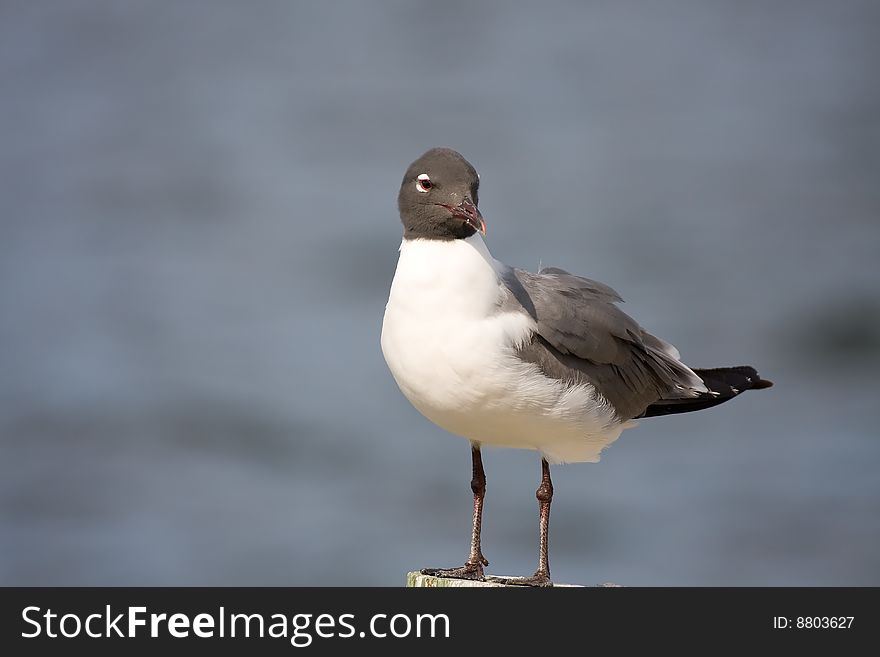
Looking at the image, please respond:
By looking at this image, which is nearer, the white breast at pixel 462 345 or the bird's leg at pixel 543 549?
the white breast at pixel 462 345

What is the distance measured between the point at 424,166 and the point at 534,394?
1282 millimetres

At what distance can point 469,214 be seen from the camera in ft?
22.1

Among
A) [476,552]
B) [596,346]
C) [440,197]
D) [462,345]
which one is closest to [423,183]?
[440,197]

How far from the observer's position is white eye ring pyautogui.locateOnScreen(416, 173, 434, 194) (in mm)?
6859

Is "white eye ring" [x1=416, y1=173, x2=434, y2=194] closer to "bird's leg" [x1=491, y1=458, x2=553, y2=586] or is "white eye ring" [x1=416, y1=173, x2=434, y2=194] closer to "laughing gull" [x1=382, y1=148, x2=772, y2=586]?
"laughing gull" [x1=382, y1=148, x2=772, y2=586]

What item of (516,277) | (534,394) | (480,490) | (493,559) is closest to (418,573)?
(480,490)

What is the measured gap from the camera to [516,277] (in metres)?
7.27

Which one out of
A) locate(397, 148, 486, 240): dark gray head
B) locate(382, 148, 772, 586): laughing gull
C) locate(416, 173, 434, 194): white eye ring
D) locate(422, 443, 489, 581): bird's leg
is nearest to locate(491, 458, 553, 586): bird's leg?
locate(382, 148, 772, 586): laughing gull

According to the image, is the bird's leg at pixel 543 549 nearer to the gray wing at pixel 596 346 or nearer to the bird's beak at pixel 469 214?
the gray wing at pixel 596 346

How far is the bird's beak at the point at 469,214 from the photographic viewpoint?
22.0ft

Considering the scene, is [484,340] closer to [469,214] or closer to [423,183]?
[469,214]

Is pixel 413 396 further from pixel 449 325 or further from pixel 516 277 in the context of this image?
pixel 516 277

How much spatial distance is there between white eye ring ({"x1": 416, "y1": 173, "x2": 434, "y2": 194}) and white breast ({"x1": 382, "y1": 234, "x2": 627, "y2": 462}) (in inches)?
10.6

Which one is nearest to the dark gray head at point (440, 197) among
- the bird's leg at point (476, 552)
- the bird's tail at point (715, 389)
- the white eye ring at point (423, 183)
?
the white eye ring at point (423, 183)
